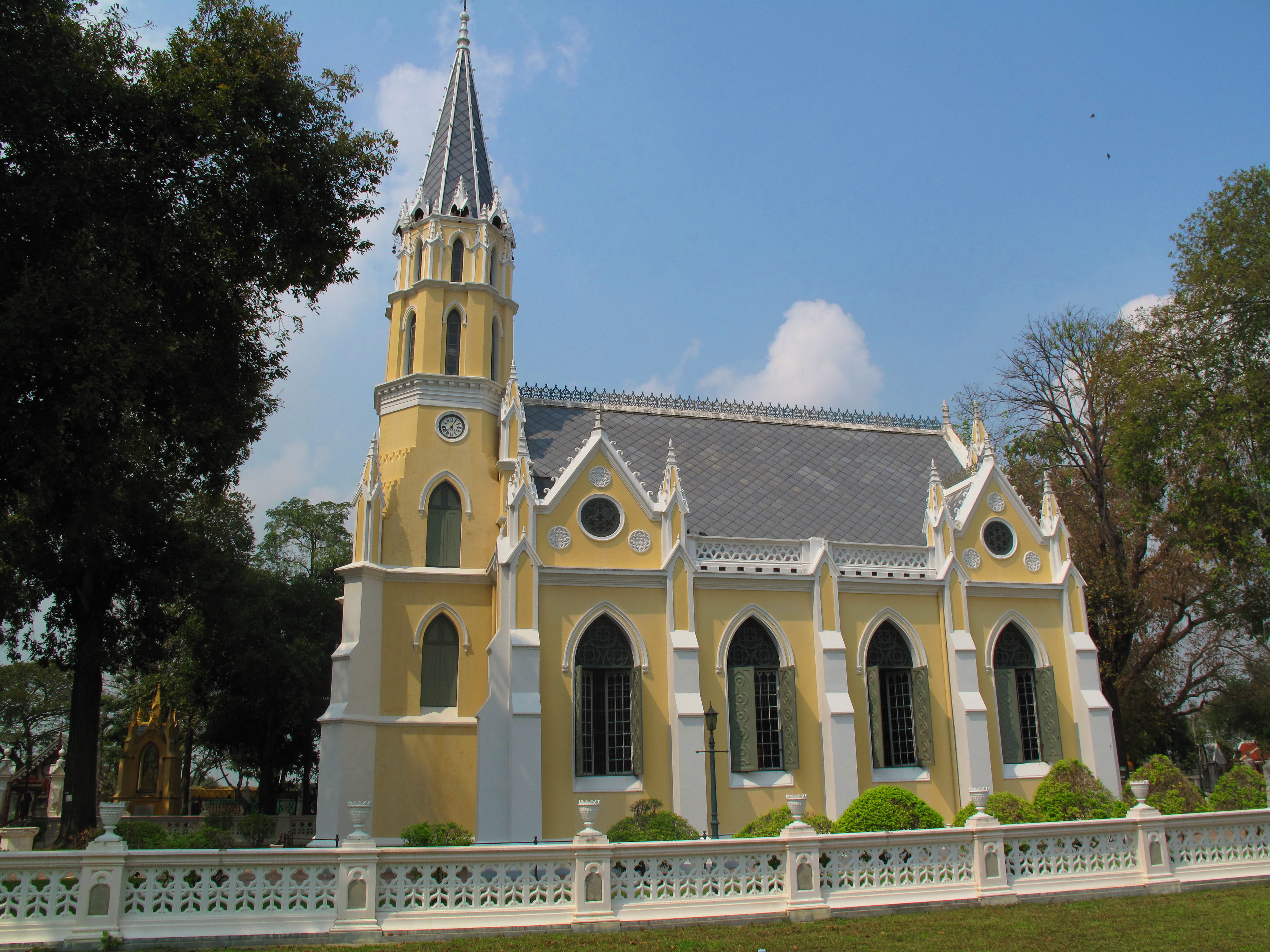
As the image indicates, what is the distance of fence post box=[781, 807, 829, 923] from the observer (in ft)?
38.6

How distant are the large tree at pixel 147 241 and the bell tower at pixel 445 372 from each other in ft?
17.5

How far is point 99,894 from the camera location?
10023 mm

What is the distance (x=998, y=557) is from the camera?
2405 centimetres

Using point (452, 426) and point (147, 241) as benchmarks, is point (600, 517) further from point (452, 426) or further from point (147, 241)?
point (147, 241)

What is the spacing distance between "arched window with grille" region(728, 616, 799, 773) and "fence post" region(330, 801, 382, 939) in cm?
1144

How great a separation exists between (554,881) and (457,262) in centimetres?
1790

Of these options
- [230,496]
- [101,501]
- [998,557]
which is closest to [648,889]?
[101,501]

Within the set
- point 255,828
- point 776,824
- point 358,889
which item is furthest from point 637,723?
point 255,828

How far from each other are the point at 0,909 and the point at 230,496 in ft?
96.8

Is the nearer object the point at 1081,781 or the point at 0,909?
the point at 0,909

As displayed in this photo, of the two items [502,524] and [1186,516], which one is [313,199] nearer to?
[502,524]

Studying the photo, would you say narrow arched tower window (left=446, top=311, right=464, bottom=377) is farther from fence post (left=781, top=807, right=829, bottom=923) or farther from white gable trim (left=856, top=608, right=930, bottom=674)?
fence post (left=781, top=807, right=829, bottom=923)

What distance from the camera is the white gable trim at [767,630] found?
21.5 meters

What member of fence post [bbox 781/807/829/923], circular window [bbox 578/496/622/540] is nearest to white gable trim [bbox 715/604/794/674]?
circular window [bbox 578/496/622/540]
